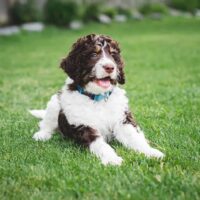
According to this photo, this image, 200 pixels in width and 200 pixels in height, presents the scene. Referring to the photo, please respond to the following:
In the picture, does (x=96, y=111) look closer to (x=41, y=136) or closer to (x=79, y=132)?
(x=79, y=132)

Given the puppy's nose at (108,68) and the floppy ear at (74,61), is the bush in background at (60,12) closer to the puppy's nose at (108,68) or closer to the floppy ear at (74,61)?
the floppy ear at (74,61)

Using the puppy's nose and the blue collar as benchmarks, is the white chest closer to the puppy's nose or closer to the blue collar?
the blue collar

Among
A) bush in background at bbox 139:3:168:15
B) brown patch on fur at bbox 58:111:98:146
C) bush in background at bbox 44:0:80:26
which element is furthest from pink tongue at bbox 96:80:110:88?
bush in background at bbox 139:3:168:15

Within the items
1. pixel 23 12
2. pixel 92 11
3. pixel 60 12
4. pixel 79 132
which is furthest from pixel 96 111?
pixel 92 11

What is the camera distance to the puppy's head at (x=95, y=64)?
495 centimetres

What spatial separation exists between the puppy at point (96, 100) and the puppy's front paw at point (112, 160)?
0.15 metres


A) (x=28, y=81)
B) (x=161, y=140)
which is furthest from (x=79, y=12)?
(x=161, y=140)

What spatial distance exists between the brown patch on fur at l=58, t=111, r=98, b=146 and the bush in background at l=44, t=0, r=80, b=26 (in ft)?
59.1

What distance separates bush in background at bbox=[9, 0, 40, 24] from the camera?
72.4ft

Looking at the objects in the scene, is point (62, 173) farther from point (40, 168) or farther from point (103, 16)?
point (103, 16)

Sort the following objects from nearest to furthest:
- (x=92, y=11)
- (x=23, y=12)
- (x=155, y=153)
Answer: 1. (x=155, y=153)
2. (x=23, y=12)
3. (x=92, y=11)

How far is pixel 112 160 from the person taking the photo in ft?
15.2

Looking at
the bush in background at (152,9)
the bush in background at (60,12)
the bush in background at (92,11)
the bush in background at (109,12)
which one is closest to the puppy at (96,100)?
the bush in background at (60,12)

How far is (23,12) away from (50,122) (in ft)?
55.2
